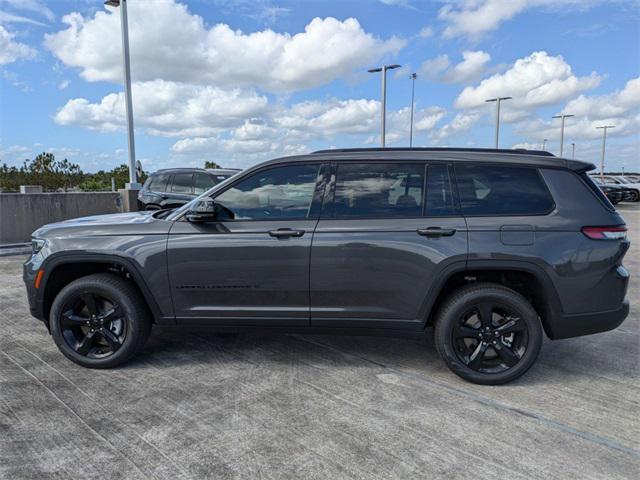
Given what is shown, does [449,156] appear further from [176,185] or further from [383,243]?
[176,185]

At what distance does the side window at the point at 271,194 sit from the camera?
12.1 feet

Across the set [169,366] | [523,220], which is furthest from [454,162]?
[169,366]

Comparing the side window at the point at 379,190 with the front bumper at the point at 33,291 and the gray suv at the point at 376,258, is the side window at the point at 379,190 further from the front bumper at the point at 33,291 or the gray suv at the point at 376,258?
the front bumper at the point at 33,291

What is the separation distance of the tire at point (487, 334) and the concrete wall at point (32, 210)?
410 inches

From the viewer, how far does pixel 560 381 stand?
365 cm

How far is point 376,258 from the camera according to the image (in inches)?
138

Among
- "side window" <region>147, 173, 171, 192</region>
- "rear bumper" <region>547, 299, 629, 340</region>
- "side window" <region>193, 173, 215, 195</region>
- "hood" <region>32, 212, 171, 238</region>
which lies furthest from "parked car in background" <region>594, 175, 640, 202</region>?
"hood" <region>32, 212, 171, 238</region>

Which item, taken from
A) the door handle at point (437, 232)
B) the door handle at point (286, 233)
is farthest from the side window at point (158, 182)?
the door handle at point (437, 232)

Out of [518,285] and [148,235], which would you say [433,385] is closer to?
[518,285]

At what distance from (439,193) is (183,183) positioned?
29.8ft

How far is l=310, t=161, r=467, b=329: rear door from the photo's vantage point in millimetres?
3477

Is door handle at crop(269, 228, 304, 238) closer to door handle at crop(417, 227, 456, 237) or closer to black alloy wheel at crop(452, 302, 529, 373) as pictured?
door handle at crop(417, 227, 456, 237)

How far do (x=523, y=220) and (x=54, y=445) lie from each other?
3398 millimetres

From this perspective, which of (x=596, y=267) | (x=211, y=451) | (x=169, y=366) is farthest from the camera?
(x=169, y=366)
